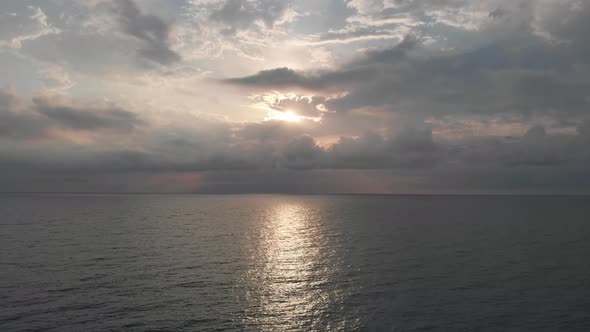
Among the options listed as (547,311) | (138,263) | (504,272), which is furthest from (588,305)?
(138,263)

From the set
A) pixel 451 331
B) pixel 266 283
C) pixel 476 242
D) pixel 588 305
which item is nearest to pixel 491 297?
pixel 588 305

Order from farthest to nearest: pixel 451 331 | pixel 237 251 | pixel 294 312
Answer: pixel 237 251 < pixel 294 312 < pixel 451 331

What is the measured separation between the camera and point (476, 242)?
80.6 m

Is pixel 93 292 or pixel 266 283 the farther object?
pixel 266 283

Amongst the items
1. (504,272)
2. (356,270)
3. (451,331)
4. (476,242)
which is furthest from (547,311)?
(476,242)

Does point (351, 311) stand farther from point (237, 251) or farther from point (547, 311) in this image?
point (237, 251)

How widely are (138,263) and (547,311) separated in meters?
56.3

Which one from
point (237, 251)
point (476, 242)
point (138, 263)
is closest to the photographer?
point (138, 263)

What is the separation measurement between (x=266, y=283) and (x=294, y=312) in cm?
1183

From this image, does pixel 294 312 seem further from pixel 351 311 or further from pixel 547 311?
pixel 547 311

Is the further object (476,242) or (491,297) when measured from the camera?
(476,242)

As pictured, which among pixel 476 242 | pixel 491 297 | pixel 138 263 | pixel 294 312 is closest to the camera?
pixel 294 312

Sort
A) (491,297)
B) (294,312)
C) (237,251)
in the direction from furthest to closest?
(237,251), (491,297), (294,312)

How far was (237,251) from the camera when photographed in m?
69.8
